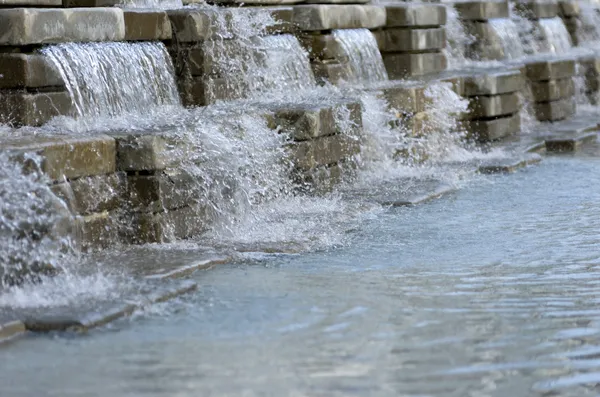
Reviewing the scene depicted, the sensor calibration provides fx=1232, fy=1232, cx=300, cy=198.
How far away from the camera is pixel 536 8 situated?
1767cm

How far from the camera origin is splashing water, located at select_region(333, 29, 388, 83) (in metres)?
11.3

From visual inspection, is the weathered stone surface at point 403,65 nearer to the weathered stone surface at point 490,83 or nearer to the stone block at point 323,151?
the weathered stone surface at point 490,83

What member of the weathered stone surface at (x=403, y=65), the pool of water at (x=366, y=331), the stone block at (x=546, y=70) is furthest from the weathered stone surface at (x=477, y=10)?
the pool of water at (x=366, y=331)

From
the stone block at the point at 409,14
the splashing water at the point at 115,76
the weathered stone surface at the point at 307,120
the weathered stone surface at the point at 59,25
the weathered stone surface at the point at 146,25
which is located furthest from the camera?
the stone block at the point at 409,14

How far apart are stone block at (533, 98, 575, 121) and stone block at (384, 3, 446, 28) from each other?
2729 millimetres

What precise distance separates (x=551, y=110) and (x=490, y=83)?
102 inches

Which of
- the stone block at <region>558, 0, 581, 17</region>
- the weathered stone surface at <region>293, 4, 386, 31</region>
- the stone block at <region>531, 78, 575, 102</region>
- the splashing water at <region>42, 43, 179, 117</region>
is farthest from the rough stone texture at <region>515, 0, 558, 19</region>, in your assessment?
the splashing water at <region>42, 43, 179, 117</region>

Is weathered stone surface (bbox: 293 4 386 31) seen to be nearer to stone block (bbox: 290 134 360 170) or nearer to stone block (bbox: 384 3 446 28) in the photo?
stone block (bbox: 384 3 446 28)

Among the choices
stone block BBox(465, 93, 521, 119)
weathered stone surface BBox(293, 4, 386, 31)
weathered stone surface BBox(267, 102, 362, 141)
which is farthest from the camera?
stone block BBox(465, 93, 521, 119)

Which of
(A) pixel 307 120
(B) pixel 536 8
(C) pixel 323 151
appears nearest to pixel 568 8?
(B) pixel 536 8

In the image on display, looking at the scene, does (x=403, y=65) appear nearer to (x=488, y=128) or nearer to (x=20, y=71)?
(x=488, y=128)

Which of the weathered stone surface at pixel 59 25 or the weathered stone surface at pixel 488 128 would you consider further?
the weathered stone surface at pixel 488 128

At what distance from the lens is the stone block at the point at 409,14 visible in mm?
12508

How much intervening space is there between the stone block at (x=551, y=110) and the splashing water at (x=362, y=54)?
3422mm
